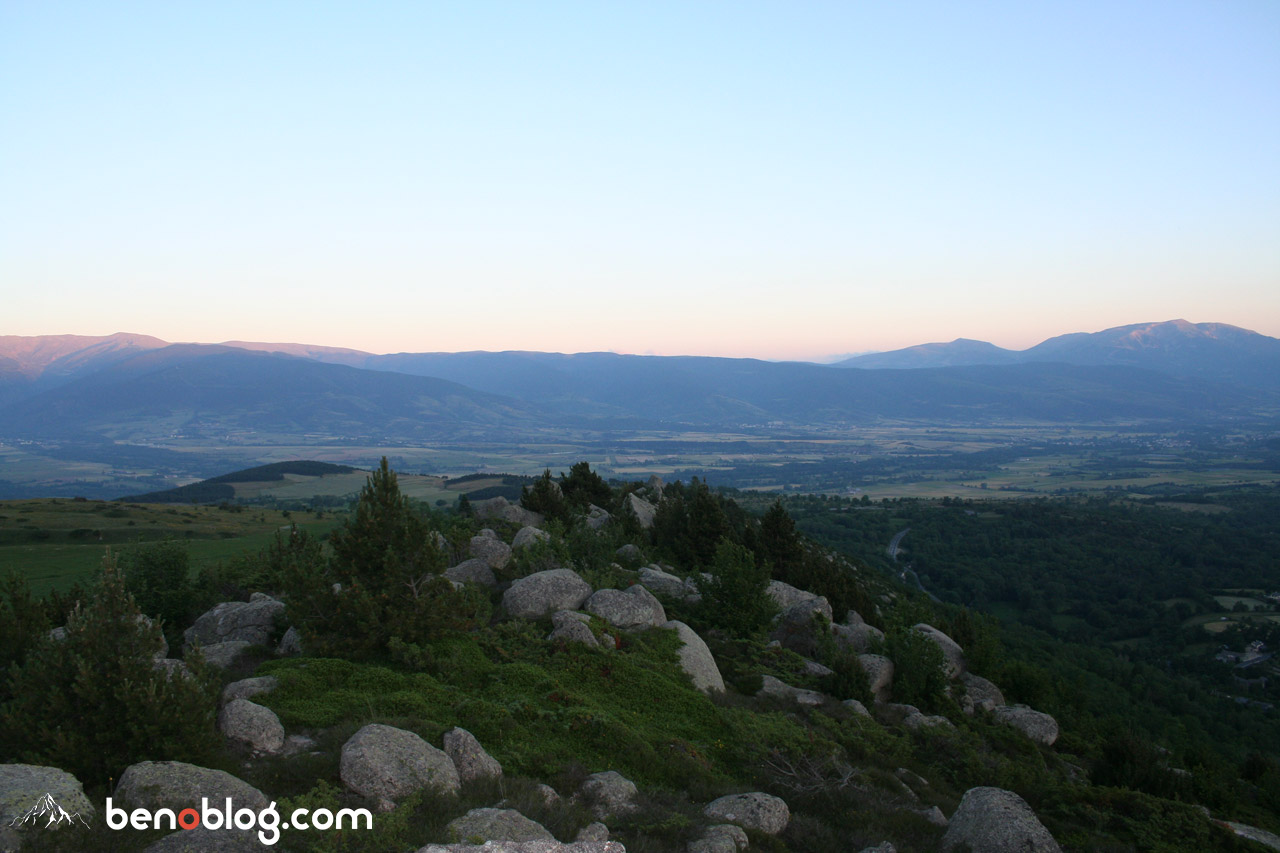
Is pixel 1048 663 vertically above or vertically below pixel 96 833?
below

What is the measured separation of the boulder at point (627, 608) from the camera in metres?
21.0

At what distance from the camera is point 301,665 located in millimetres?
15992

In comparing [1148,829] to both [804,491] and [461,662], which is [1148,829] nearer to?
[461,662]

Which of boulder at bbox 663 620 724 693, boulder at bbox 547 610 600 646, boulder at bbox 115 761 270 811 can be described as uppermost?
boulder at bbox 115 761 270 811

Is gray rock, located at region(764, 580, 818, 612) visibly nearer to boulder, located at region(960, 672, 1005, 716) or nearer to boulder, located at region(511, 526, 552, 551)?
boulder, located at region(960, 672, 1005, 716)

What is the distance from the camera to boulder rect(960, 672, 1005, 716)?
885 inches

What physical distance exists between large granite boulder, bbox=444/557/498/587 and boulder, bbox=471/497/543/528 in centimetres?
1056

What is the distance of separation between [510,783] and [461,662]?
5.40m

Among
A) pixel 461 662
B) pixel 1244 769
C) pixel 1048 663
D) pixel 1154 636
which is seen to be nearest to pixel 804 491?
pixel 1154 636

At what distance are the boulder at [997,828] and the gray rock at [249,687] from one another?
13796 mm

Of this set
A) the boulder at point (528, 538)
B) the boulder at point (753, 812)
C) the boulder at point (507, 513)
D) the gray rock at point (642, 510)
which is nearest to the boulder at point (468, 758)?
the boulder at point (753, 812)

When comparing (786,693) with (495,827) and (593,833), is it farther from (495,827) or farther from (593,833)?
(495,827)

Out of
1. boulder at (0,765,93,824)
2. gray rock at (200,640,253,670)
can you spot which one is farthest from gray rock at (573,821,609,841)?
gray rock at (200,640,253,670)

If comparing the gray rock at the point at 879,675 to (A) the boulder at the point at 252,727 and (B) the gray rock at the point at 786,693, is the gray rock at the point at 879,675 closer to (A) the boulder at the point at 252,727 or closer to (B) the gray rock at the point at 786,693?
(B) the gray rock at the point at 786,693
